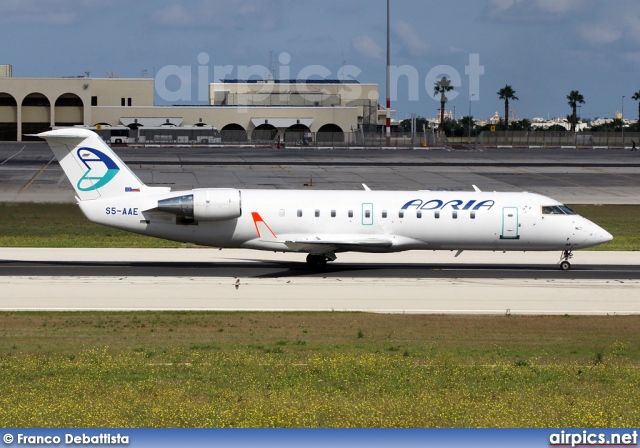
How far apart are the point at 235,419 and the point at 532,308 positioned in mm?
15031

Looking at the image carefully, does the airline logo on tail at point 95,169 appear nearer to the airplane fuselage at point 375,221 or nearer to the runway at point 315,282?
the airplane fuselage at point 375,221

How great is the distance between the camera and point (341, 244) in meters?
32.5

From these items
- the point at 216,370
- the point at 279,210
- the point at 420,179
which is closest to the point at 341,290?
the point at 279,210

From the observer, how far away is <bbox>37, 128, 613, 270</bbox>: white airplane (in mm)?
32656

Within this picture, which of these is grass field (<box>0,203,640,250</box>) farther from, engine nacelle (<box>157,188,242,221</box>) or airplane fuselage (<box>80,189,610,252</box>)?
engine nacelle (<box>157,188,242,221</box>)

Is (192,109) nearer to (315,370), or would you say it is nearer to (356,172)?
(356,172)

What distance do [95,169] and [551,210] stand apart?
1634 centimetres

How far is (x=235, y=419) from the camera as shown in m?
13.7

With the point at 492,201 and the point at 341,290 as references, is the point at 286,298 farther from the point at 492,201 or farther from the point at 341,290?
the point at 492,201

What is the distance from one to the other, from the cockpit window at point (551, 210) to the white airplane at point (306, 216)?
0.16 ft

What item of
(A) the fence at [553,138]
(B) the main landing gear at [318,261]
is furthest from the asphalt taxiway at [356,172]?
(A) the fence at [553,138]

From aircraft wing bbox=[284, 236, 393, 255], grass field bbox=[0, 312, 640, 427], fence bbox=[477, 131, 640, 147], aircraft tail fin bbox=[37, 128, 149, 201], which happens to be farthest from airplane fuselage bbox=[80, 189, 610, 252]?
fence bbox=[477, 131, 640, 147]

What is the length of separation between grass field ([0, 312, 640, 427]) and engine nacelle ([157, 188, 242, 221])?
25.4 feet

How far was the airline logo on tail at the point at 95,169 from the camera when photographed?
32875mm
